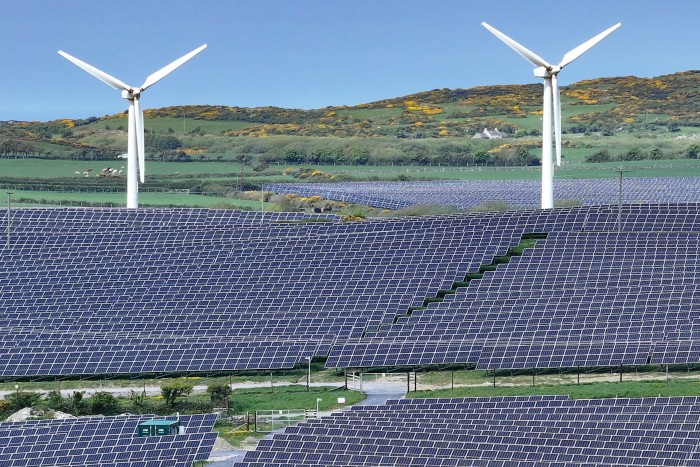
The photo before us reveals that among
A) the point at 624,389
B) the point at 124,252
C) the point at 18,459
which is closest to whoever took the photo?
the point at 18,459

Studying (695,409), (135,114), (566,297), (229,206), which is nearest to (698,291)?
(566,297)

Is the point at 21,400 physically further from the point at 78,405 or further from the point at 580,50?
the point at 580,50

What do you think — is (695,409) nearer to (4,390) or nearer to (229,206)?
(4,390)

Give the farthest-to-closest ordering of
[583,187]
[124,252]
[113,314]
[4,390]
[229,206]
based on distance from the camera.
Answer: [583,187], [229,206], [124,252], [113,314], [4,390]

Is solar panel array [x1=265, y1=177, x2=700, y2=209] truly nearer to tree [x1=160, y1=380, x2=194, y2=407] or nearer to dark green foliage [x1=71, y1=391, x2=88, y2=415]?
tree [x1=160, y1=380, x2=194, y2=407]

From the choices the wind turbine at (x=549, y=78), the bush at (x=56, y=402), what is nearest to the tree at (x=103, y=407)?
the bush at (x=56, y=402)

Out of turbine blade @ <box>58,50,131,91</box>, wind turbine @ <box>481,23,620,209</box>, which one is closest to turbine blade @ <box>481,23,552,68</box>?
wind turbine @ <box>481,23,620,209</box>
